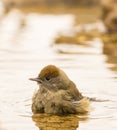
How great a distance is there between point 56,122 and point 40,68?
3848 mm

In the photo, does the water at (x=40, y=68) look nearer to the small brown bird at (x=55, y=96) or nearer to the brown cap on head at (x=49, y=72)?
the small brown bird at (x=55, y=96)

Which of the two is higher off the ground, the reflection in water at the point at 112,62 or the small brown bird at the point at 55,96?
the reflection in water at the point at 112,62

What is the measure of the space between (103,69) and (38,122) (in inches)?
152

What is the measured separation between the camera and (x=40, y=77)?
8.66 m

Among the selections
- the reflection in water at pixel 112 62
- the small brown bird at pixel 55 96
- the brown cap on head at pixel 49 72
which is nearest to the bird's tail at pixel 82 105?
the small brown bird at pixel 55 96

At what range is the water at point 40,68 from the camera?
325 inches

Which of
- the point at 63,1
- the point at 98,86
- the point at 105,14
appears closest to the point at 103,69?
the point at 98,86

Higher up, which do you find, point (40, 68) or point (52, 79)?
point (40, 68)

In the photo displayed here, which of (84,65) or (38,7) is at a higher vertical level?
(38,7)

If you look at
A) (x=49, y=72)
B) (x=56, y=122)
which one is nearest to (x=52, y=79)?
(x=49, y=72)

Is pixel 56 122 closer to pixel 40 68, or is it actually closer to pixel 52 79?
pixel 52 79

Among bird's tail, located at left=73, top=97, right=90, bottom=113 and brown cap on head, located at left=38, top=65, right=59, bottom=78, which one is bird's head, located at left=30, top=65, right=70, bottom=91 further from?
bird's tail, located at left=73, top=97, right=90, bottom=113

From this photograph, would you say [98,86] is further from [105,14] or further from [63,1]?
[63,1]

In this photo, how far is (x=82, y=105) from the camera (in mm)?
8758
